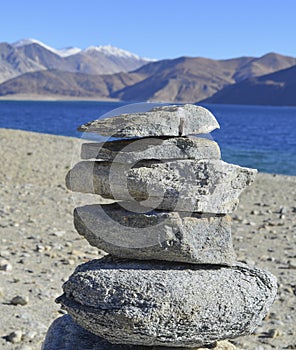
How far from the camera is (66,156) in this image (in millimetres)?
21656

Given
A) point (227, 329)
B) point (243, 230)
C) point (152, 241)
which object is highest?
point (152, 241)

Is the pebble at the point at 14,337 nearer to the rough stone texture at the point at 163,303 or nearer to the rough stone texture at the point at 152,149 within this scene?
the rough stone texture at the point at 163,303

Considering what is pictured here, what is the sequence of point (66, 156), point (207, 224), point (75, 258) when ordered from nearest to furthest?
point (207, 224)
point (75, 258)
point (66, 156)

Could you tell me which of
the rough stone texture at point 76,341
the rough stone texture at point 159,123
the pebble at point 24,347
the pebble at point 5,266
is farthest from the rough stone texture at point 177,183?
the pebble at point 5,266

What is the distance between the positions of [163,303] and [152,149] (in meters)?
1.21

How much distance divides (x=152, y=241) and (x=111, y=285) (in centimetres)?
48

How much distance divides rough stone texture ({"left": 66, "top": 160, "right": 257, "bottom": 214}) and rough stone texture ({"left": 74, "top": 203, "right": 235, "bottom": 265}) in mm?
123

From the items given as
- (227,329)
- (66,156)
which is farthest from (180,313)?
(66,156)

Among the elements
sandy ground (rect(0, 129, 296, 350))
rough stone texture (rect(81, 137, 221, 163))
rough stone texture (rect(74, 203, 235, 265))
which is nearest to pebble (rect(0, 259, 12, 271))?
sandy ground (rect(0, 129, 296, 350))

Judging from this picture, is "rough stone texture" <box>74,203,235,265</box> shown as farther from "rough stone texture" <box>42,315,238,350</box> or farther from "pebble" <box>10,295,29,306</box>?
"pebble" <box>10,295,29,306</box>

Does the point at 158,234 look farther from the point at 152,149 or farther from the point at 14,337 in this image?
the point at 14,337

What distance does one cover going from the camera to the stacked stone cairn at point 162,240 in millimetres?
4605

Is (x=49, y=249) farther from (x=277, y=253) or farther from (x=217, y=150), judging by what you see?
(x=217, y=150)

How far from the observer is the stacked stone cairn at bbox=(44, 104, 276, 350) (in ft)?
15.1
